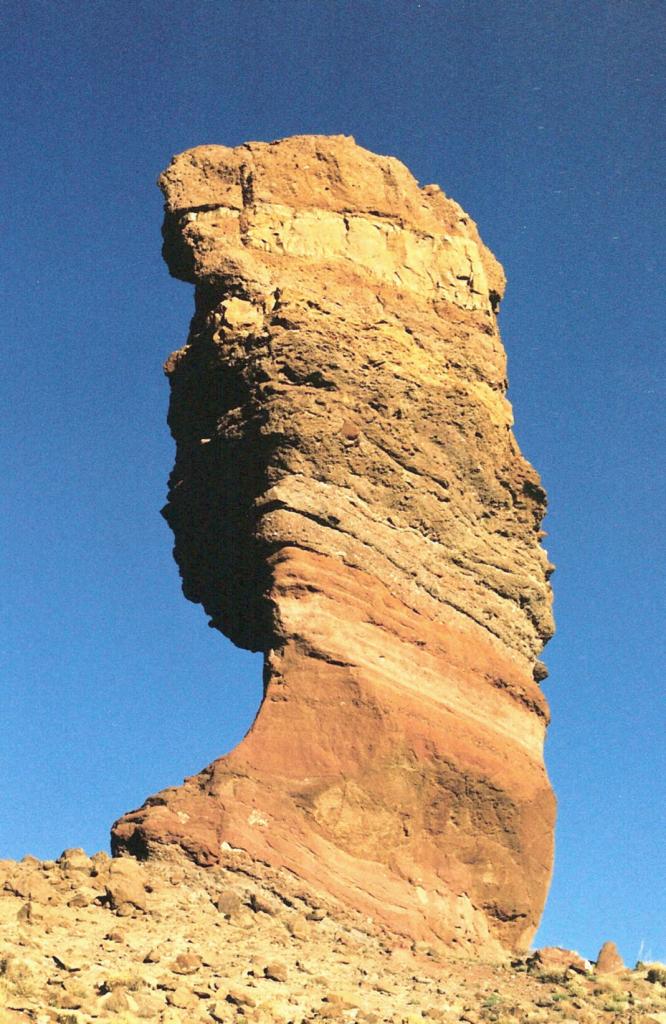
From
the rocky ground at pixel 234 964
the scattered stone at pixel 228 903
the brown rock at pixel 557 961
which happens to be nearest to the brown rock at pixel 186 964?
the rocky ground at pixel 234 964

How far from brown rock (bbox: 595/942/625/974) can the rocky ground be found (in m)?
0.03

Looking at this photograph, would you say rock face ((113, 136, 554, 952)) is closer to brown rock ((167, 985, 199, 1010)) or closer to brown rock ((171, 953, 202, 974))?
brown rock ((171, 953, 202, 974))

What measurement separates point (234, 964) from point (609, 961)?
6266 mm

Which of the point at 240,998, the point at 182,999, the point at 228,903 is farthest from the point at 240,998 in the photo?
the point at 228,903

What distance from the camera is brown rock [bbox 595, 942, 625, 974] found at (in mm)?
18750

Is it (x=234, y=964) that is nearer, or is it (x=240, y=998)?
(x=240, y=998)

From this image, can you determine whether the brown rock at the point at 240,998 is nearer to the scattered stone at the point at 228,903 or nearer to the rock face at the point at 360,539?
the scattered stone at the point at 228,903

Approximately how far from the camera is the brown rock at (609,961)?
1875 cm

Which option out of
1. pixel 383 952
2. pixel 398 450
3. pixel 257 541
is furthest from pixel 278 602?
pixel 383 952

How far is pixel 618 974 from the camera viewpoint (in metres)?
18.5

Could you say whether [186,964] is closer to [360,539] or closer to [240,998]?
[240,998]

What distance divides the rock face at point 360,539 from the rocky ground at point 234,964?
0.62 metres

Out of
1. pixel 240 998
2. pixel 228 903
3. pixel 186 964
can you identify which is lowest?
pixel 240 998

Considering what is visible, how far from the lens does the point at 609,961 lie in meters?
19.0
